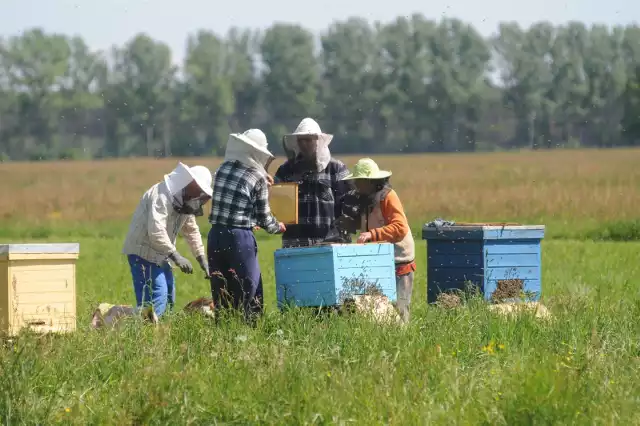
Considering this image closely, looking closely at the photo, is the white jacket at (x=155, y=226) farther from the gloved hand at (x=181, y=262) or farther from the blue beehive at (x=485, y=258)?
the blue beehive at (x=485, y=258)

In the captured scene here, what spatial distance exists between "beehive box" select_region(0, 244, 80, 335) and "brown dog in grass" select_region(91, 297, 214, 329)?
1.54 ft

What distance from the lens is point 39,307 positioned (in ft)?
30.2

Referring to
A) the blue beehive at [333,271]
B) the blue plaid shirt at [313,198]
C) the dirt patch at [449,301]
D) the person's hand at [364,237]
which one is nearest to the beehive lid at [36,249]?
the blue beehive at [333,271]

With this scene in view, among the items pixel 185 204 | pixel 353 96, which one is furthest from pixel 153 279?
pixel 353 96

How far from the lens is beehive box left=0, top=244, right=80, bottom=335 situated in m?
9.13

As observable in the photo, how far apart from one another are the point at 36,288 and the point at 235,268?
5.63 ft

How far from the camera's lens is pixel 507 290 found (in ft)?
33.6

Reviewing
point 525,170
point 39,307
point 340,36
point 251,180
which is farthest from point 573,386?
point 340,36

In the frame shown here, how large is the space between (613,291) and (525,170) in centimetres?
3580

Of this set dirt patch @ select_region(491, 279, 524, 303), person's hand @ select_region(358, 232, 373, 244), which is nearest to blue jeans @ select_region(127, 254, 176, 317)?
person's hand @ select_region(358, 232, 373, 244)

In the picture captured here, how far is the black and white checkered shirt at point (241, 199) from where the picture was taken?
978 cm

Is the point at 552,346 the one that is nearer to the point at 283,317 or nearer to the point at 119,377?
the point at 283,317

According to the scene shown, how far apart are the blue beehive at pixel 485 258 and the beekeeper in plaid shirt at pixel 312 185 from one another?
0.96m

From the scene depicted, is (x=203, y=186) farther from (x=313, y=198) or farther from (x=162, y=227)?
(x=313, y=198)
